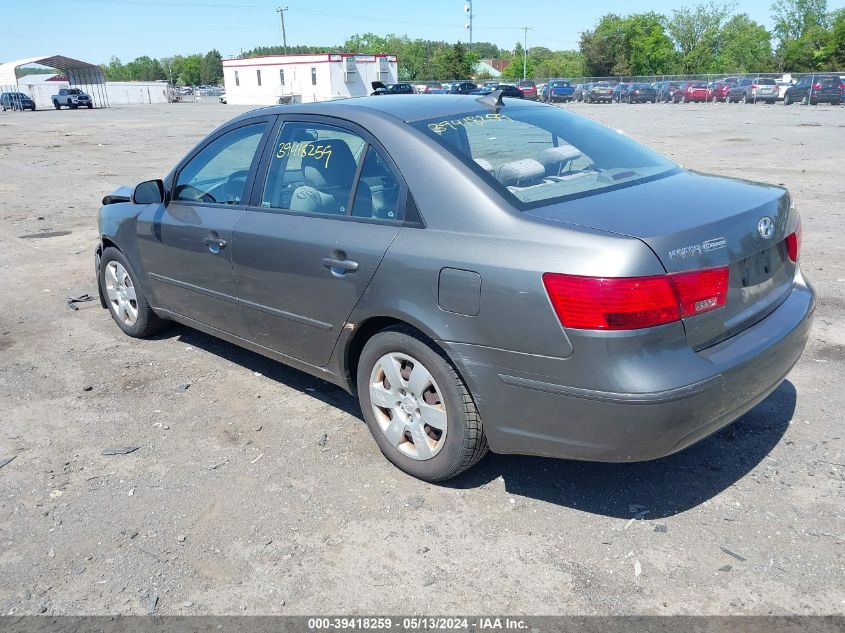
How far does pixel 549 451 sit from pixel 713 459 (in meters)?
1.13

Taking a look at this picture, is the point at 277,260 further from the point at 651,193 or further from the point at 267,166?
the point at 651,193

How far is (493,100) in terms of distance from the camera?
4.07m

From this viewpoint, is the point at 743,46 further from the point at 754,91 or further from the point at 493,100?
the point at 493,100

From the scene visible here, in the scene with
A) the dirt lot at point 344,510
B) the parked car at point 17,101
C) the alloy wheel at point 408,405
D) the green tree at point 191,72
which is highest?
the green tree at point 191,72

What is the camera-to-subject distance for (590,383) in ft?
9.06

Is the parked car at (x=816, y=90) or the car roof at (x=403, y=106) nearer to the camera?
the car roof at (x=403, y=106)

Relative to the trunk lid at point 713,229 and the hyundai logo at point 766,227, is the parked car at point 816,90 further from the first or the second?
the hyundai logo at point 766,227

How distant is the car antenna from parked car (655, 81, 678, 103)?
4910cm

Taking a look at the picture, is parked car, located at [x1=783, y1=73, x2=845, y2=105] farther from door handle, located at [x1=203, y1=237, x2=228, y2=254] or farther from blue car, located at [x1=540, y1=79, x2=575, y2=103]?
door handle, located at [x1=203, y1=237, x2=228, y2=254]

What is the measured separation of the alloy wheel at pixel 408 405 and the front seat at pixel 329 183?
84 centimetres

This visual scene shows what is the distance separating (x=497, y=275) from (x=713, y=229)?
2.93 ft

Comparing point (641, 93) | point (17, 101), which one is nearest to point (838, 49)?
point (641, 93)

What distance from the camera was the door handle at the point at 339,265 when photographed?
11.5ft

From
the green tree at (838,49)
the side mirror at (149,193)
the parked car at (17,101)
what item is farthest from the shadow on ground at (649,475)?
the green tree at (838,49)
